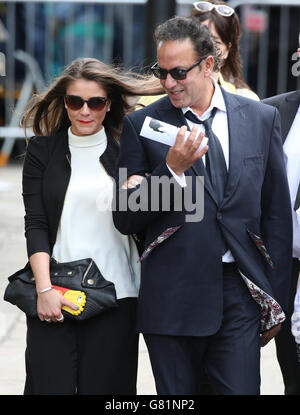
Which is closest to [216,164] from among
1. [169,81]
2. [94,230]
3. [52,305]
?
[169,81]

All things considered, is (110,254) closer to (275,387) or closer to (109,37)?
(275,387)

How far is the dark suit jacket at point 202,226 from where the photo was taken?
3076 millimetres

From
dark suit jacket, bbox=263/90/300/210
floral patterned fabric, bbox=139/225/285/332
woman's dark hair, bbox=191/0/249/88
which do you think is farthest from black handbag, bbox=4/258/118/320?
woman's dark hair, bbox=191/0/249/88

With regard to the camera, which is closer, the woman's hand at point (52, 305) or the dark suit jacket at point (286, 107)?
the woman's hand at point (52, 305)

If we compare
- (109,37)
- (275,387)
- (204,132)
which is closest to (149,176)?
(204,132)

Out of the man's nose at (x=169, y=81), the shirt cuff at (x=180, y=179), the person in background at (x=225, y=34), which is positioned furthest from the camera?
the person in background at (x=225, y=34)

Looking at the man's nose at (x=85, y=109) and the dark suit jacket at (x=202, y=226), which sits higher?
the man's nose at (x=85, y=109)

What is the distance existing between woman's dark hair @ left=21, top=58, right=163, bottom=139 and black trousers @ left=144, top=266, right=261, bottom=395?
89cm

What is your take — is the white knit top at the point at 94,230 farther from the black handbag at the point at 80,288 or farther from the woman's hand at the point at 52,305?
the woman's hand at the point at 52,305

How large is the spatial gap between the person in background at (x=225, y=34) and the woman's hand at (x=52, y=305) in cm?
139

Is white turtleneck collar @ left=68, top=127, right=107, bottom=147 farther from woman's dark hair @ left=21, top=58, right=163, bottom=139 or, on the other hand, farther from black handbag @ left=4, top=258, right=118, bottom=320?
black handbag @ left=4, top=258, right=118, bottom=320

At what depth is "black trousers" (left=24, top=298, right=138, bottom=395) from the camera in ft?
10.9

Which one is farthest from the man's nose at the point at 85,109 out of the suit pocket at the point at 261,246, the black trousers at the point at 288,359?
the black trousers at the point at 288,359

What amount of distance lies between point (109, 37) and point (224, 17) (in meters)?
6.49
